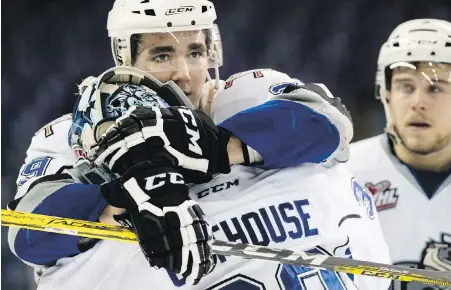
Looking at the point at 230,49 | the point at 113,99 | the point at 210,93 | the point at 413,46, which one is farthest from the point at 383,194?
the point at 113,99

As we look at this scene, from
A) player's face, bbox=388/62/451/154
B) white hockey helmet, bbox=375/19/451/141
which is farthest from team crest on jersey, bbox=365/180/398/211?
white hockey helmet, bbox=375/19/451/141

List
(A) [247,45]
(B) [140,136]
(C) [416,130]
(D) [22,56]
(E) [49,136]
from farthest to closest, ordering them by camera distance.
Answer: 1. (C) [416,130]
2. (A) [247,45]
3. (D) [22,56]
4. (E) [49,136]
5. (B) [140,136]

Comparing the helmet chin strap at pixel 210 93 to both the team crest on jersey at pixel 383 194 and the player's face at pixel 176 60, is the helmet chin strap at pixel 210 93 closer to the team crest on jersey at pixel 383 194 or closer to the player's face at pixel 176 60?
the player's face at pixel 176 60

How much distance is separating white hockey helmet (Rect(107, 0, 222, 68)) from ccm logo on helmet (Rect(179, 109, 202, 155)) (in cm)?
27

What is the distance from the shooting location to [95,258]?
3.62 feet

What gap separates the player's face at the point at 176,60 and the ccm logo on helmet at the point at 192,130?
231mm

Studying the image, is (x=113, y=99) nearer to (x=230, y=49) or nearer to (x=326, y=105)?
(x=326, y=105)

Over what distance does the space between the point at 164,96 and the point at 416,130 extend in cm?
103

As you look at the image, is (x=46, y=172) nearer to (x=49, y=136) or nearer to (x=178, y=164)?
(x=49, y=136)

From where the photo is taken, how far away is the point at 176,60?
1.25 metres

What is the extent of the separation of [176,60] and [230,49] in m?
0.50

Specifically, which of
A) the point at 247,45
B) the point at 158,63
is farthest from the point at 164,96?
the point at 247,45

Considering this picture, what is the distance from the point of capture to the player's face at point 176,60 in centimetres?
124

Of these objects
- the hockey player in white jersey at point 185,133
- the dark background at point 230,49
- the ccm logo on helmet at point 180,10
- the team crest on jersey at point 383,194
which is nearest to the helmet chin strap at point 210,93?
the hockey player in white jersey at point 185,133
